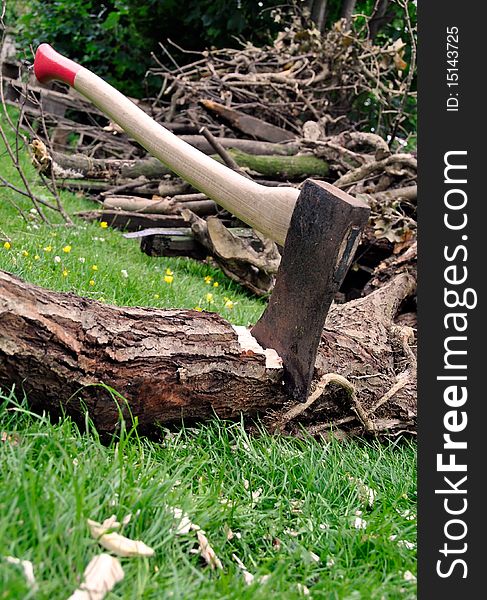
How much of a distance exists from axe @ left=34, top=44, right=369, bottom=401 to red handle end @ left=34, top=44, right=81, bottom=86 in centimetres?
39

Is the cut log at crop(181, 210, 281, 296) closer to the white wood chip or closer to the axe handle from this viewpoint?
the axe handle

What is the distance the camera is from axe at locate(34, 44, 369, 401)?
2199mm

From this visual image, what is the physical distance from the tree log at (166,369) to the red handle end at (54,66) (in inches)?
48.9

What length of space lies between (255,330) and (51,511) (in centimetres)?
121

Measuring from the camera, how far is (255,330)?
254 cm

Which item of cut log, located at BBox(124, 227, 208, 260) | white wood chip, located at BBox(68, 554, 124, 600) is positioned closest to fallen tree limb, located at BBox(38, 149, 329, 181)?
cut log, located at BBox(124, 227, 208, 260)

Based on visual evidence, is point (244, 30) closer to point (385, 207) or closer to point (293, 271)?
point (385, 207)

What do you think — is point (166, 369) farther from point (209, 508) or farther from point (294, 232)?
point (294, 232)

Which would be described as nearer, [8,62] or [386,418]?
[386,418]

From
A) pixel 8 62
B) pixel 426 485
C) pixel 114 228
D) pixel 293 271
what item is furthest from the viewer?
pixel 8 62

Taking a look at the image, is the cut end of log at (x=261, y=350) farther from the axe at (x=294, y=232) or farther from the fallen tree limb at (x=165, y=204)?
the fallen tree limb at (x=165, y=204)

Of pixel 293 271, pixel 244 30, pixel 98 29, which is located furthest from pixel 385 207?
pixel 98 29

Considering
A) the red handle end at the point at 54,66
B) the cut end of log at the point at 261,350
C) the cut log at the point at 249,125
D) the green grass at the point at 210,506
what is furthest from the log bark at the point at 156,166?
the green grass at the point at 210,506

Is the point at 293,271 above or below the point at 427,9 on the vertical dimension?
below
